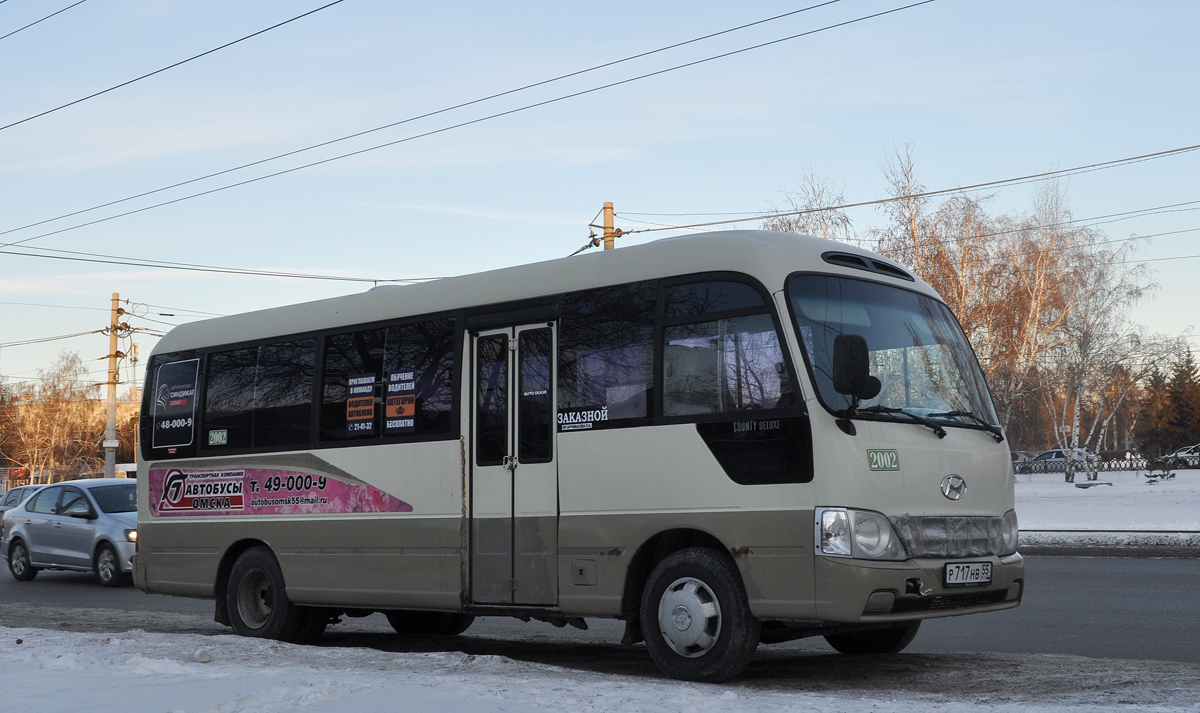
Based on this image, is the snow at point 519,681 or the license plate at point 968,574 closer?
the snow at point 519,681

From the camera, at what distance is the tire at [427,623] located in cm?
1154

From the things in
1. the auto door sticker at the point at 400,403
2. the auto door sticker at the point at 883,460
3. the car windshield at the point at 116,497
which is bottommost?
the car windshield at the point at 116,497

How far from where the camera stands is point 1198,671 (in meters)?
7.70

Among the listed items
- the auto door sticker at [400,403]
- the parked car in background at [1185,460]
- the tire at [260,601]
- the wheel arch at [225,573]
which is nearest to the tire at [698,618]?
the auto door sticker at [400,403]

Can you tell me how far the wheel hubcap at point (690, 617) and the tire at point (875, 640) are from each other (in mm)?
1758

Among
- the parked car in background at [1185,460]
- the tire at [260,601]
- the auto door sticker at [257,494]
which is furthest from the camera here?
the parked car in background at [1185,460]

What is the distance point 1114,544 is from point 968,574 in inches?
533

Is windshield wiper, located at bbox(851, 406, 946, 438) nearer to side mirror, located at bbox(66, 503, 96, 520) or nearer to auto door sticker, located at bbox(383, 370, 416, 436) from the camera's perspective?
auto door sticker, located at bbox(383, 370, 416, 436)

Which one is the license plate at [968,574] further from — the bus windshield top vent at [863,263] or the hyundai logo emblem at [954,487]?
the bus windshield top vent at [863,263]

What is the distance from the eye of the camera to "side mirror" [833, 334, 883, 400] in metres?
7.27

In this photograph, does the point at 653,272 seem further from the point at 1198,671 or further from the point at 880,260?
the point at 1198,671

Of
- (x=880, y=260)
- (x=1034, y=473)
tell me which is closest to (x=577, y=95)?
(x=880, y=260)

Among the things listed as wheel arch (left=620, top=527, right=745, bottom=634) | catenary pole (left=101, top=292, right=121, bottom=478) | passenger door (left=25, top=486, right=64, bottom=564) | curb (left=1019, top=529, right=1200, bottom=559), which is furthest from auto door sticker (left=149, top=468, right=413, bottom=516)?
catenary pole (left=101, top=292, right=121, bottom=478)

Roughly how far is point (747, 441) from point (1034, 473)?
62.2 metres
